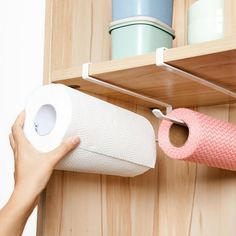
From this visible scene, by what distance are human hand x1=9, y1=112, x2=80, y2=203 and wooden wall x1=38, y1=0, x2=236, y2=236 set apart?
12 cm

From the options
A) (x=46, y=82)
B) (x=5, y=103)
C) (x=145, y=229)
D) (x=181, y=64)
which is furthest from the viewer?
(x=5, y=103)

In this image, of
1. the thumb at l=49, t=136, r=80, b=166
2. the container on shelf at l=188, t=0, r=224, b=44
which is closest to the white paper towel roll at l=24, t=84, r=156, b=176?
the thumb at l=49, t=136, r=80, b=166

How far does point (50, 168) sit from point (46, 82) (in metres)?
0.18

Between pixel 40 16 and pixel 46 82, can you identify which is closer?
pixel 46 82

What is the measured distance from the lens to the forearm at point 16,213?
69 centimetres

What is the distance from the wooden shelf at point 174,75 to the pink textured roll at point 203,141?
64 millimetres

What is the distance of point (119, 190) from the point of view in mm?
938

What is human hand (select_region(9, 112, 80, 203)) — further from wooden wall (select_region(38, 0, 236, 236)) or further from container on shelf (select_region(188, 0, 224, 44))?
container on shelf (select_region(188, 0, 224, 44))

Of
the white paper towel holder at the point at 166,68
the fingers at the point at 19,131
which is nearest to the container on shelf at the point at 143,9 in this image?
the white paper towel holder at the point at 166,68

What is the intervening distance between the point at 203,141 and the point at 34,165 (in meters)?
0.24

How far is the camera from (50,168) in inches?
27.9

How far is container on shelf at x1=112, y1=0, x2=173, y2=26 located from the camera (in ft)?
2.77

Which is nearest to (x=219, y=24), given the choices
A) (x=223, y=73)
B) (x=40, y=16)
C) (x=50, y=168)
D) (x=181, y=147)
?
(x=223, y=73)

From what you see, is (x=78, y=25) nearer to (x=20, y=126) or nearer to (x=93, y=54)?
(x=93, y=54)
